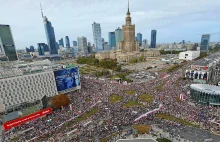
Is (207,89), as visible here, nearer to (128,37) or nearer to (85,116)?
(85,116)

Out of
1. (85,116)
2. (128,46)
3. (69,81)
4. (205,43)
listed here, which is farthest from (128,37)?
(85,116)

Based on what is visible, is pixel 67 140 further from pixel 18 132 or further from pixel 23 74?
pixel 23 74

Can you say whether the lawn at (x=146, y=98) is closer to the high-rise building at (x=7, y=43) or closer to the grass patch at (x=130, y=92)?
the grass patch at (x=130, y=92)

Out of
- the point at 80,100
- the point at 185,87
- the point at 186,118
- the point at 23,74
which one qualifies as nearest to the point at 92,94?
the point at 80,100

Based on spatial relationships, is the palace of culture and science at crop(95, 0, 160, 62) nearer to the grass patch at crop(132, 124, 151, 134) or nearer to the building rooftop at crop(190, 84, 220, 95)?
the building rooftop at crop(190, 84, 220, 95)

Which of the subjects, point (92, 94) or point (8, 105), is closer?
point (8, 105)

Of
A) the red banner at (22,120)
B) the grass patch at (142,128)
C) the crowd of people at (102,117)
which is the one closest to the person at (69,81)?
the crowd of people at (102,117)
